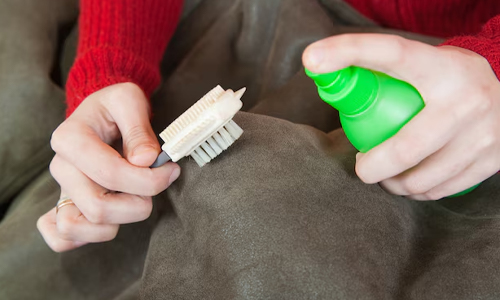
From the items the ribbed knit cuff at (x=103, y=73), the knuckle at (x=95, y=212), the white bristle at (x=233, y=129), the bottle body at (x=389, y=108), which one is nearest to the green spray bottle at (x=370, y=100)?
the bottle body at (x=389, y=108)

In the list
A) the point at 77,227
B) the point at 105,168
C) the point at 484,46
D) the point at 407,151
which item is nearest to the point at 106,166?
the point at 105,168

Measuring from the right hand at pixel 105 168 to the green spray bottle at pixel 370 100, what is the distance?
220mm

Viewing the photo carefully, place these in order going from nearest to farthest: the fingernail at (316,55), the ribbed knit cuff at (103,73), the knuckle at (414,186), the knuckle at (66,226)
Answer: the fingernail at (316,55), the knuckle at (414,186), the knuckle at (66,226), the ribbed knit cuff at (103,73)

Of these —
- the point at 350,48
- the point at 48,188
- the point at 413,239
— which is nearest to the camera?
the point at 350,48

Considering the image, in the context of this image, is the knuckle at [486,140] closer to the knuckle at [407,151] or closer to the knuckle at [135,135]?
the knuckle at [407,151]

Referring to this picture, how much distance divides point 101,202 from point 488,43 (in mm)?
518

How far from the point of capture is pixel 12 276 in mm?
704

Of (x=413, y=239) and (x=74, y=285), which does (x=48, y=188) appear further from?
(x=413, y=239)

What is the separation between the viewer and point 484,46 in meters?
0.49

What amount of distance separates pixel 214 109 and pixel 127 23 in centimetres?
46

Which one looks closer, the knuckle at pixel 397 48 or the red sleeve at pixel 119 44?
the knuckle at pixel 397 48

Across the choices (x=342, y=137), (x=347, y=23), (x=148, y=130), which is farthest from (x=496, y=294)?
(x=347, y=23)

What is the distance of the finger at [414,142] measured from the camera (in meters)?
0.41

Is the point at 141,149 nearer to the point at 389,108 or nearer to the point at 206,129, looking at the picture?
the point at 206,129
